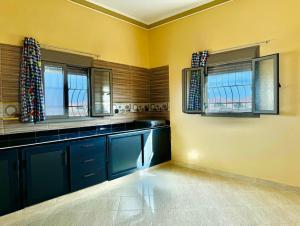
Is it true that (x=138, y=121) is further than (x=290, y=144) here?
Yes

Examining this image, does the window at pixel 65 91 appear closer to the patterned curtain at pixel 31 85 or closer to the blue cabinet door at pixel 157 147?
the patterned curtain at pixel 31 85

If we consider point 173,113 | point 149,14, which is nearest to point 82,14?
point 149,14

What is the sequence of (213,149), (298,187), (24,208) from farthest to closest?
(213,149) < (298,187) < (24,208)

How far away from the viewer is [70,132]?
10.5 feet

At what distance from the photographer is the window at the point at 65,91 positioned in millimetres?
2984

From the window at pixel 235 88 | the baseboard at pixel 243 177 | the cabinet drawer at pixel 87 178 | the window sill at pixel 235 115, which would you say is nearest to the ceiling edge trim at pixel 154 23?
the window at pixel 235 88

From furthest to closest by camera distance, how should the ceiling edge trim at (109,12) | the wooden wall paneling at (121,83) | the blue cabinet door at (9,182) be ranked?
1. the wooden wall paneling at (121,83)
2. the ceiling edge trim at (109,12)
3. the blue cabinet door at (9,182)

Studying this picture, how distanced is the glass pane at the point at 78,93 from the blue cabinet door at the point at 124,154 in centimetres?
70

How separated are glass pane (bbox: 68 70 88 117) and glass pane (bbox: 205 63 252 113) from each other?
1.99 metres

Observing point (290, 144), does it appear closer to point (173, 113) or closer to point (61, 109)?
point (173, 113)

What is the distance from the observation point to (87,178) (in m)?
2.83

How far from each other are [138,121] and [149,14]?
201cm

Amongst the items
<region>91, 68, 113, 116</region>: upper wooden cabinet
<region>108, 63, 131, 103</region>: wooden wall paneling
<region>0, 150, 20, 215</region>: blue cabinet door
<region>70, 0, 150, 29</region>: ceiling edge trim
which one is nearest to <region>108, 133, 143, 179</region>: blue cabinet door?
<region>91, 68, 113, 116</region>: upper wooden cabinet

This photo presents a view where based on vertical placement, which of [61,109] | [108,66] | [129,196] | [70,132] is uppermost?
[108,66]
